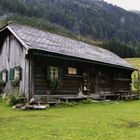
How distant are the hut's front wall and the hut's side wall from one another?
802 millimetres

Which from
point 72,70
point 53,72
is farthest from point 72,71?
point 53,72

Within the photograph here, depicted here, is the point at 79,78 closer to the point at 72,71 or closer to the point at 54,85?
the point at 72,71

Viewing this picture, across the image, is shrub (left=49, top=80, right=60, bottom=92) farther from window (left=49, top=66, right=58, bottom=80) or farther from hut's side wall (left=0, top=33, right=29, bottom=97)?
hut's side wall (left=0, top=33, right=29, bottom=97)

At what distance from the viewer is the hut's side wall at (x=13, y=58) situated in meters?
22.6

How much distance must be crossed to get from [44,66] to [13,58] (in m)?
3.13

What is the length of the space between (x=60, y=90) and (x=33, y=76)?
2864mm

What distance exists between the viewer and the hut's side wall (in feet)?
74.1

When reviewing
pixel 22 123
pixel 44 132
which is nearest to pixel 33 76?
pixel 22 123

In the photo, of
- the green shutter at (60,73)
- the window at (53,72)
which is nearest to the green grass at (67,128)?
the window at (53,72)

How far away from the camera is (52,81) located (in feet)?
75.4

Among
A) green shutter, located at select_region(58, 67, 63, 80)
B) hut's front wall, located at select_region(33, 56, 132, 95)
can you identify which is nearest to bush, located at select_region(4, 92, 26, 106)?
hut's front wall, located at select_region(33, 56, 132, 95)

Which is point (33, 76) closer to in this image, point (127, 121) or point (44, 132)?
point (127, 121)

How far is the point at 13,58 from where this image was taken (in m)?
24.7

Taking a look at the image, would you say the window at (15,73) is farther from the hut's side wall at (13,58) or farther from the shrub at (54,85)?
the shrub at (54,85)
